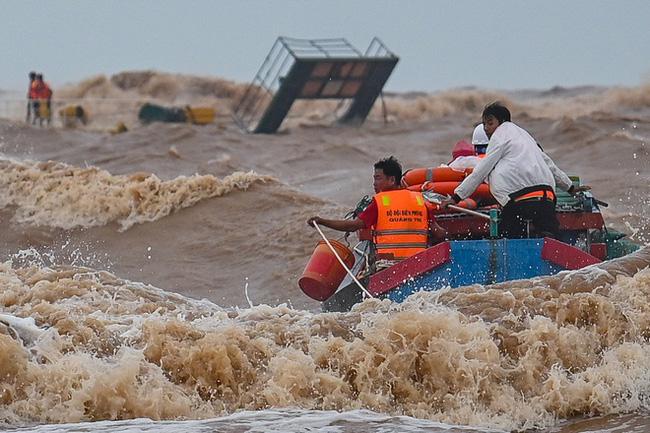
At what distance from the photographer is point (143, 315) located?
36.8 feet

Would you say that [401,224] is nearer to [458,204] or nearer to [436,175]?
[458,204]

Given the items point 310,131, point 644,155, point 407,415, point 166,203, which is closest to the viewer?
point 407,415

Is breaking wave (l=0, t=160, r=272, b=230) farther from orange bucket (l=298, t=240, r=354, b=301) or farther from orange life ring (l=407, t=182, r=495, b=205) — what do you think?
orange life ring (l=407, t=182, r=495, b=205)

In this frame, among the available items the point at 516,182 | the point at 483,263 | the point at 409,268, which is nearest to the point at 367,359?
the point at 409,268

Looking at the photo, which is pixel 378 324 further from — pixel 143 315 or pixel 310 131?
pixel 310 131

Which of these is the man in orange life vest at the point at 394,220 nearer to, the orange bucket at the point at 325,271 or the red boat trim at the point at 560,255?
the orange bucket at the point at 325,271

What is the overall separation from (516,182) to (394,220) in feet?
3.62

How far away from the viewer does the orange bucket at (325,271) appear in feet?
41.1

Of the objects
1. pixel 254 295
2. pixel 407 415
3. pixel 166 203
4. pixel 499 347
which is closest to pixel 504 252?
pixel 499 347

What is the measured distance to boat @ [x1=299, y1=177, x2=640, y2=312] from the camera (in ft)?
37.8

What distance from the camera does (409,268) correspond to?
11.6 m

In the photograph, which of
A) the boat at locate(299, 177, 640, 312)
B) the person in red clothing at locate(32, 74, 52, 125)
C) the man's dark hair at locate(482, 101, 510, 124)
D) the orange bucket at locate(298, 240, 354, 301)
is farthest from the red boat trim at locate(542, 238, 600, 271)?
the person in red clothing at locate(32, 74, 52, 125)

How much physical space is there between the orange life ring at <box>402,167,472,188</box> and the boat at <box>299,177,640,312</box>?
0.39m

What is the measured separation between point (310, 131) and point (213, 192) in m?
16.8
